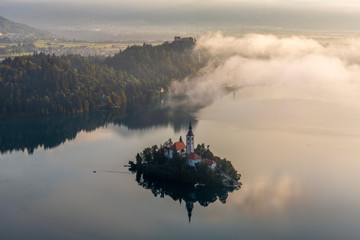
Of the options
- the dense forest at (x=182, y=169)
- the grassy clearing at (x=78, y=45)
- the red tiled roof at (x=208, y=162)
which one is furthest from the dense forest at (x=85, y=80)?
the red tiled roof at (x=208, y=162)

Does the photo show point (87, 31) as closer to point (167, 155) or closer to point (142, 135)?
point (142, 135)

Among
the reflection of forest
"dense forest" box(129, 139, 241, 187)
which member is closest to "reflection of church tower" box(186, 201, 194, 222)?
"dense forest" box(129, 139, 241, 187)

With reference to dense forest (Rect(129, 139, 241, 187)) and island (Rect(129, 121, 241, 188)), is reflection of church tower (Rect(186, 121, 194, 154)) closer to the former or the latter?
island (Rect(129, 121, 241, 188))

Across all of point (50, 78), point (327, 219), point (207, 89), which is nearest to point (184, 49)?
point (207, 89)

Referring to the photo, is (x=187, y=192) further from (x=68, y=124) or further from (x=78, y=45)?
(x=78, y=45)

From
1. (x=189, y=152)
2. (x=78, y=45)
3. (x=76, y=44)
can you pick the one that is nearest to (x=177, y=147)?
(x=189, y=152)
